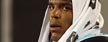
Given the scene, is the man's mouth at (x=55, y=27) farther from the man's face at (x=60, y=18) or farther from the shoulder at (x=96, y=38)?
the shoulder at (x=96, y=38)

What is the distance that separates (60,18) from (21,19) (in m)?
2.00

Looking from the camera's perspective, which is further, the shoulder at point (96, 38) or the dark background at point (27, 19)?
the dark background at point (27, 19)

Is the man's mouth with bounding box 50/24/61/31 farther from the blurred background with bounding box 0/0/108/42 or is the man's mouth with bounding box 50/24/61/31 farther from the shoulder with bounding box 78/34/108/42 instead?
the blurred background with bounding box 0/0/108/42

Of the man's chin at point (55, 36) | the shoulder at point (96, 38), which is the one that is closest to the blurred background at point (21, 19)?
the man's chin at point (55, 36)

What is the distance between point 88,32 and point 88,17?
2.7 inches

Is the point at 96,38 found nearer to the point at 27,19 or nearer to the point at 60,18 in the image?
the point at 60,18

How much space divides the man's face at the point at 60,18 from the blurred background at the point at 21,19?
1.52 meters

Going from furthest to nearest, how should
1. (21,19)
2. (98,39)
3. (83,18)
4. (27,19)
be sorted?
1. (21,19)
2. (27,19)
3. (83,18)
4. (98,39)

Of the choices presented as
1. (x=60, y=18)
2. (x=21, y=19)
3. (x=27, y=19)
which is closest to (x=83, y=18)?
(x=60, y=18)

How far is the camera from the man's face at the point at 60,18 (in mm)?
1562

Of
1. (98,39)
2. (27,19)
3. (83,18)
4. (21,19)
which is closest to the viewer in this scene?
(98,39)

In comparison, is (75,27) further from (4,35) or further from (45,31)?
(4,35)

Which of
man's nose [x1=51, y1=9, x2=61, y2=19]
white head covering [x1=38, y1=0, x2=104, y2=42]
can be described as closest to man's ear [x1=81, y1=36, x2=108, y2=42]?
white head covering [x1=38, y1=0, x2=104, y2=42]

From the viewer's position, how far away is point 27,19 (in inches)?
134
